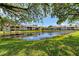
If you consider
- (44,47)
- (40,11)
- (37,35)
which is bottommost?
(44,47)

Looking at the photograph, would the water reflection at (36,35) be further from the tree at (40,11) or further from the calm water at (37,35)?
the tree at (40,11)

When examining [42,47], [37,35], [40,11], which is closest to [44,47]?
[42,47]

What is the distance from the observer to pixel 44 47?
2084mm

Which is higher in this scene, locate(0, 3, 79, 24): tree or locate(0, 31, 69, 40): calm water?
locate(0, 3, 79, 24): tree

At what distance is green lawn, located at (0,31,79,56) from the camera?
2.07 meters

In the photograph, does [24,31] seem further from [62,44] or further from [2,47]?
[62,44]

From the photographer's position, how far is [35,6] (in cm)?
210

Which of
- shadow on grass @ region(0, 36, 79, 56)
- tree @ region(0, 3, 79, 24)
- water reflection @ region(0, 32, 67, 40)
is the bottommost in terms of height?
shadow on grass @ region(0, 36, 79, 56)

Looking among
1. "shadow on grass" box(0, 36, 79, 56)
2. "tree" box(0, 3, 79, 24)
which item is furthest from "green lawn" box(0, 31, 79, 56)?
"tree" box(0, 3, 79, 24)

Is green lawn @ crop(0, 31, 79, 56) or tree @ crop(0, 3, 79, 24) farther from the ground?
tree @ crop(0, 3, 79, 24)

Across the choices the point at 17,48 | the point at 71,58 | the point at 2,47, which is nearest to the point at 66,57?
the point at 71,58

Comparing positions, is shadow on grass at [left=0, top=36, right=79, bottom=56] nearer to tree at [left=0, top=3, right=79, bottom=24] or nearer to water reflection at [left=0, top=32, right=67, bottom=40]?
water reflection at [left=0, top=32, right=67, bottom=40]

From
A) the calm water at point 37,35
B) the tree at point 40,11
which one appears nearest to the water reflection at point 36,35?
the calm water at point 37,35

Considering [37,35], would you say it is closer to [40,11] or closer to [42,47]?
[42,47]
